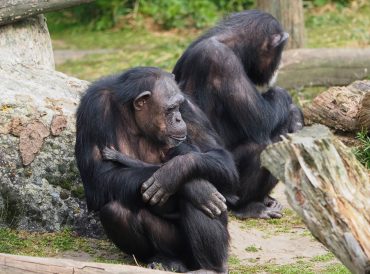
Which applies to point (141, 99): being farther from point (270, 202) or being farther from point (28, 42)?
point (28, 42)

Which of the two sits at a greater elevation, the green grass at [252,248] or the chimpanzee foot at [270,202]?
the green grass at [252,248]

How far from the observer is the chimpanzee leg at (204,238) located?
7.05m

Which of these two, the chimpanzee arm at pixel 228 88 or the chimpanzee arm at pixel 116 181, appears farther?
the chimpanzee arm at pixel 228 88

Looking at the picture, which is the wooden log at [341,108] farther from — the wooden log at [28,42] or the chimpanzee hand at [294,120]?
the wooden log at [28,42]

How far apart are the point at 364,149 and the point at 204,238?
10.9 feet

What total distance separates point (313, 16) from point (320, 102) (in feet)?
26.4

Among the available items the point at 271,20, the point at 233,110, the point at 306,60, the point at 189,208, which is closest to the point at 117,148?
the point at 189,208

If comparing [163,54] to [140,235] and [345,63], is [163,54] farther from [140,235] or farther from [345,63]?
[140,235]

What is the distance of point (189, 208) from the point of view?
709 cm

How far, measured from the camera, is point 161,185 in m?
7.06

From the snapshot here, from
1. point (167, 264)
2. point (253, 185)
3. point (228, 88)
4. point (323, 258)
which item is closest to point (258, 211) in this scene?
point (253, 185)

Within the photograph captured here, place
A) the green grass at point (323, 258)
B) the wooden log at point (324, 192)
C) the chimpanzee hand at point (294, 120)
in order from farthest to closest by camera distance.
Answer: the chimpanzee hand at point (294, 120) → the green grass at point (323, 258) → the wooden log at point (324, 192)

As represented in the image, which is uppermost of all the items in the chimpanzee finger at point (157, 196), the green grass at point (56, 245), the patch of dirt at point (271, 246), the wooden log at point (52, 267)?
the wooden log at point (52, 267)

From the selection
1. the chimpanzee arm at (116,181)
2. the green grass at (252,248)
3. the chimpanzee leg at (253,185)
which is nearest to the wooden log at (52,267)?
the chimpanzee arm at (116,181)
